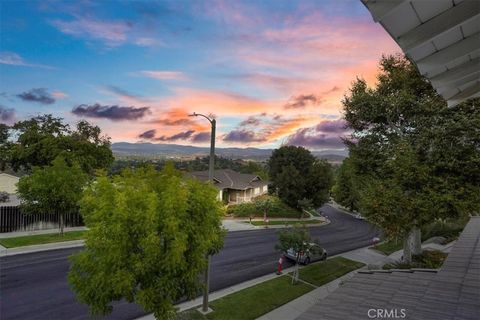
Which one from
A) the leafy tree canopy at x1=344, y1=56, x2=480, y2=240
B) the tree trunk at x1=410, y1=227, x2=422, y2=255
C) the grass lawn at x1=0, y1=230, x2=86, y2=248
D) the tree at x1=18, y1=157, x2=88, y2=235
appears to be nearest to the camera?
the leafy tree canopy at x1=344, y1=56, x2=480, y2=240

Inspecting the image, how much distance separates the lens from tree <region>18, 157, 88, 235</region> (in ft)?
80.8

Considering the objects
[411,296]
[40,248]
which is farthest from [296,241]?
[40,248]

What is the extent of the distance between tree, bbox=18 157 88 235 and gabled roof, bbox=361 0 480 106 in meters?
24.7

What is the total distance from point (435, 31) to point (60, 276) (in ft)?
62.1

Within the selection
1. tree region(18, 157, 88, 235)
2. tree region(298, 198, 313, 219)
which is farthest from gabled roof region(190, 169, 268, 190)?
tree region(18, 157, 88, 235)

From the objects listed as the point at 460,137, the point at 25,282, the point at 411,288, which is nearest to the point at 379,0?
the point at 411,288

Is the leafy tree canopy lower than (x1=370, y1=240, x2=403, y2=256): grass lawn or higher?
higher

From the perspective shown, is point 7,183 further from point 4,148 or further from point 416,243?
point 416,243

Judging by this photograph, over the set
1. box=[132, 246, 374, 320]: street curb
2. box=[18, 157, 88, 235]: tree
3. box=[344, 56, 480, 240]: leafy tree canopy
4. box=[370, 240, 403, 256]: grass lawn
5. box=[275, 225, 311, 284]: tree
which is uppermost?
box=[344, 56, 480, 240]: leafy tree canopy

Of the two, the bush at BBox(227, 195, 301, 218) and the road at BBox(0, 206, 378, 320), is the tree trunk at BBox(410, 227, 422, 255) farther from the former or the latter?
the bush at BBox(227, 195, 301, 218)

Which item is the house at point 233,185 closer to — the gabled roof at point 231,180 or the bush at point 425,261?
the gabled roof at point 231,180

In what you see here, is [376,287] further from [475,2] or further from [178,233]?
[475,2]

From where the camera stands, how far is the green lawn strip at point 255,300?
44.2ft

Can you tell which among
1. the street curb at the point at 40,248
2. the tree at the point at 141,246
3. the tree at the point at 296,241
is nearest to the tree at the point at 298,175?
the street curb at the point at 40,248
